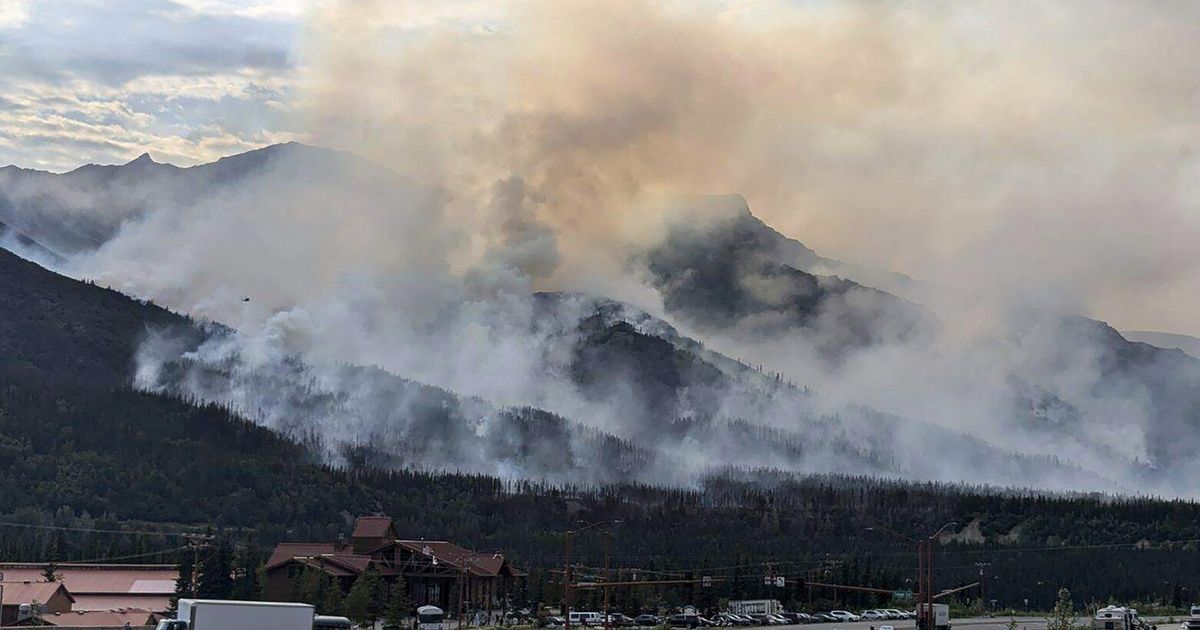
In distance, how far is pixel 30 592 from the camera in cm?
16125

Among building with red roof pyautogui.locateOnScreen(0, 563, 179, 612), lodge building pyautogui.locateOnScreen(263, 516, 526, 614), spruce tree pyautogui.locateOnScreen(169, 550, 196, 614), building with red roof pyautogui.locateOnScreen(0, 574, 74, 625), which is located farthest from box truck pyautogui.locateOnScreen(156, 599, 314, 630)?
lodge building pyautogui.locateOnScreen(263, 516, 526, 614)

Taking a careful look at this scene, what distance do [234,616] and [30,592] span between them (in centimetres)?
8455

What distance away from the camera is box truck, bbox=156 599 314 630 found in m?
86.4

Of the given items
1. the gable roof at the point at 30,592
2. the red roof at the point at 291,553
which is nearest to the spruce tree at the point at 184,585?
the gable roof at the point at 30,592

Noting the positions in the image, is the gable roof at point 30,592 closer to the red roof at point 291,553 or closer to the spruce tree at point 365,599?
the red roof at point 291,553

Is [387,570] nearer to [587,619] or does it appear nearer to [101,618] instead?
[587,619]

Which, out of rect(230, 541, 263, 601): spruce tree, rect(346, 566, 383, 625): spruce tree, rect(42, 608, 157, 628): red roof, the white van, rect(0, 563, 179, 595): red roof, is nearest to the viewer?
rect(42, 608, 157, 628): red roof

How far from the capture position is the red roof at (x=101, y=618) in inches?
5924

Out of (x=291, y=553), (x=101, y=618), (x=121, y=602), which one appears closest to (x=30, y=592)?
(x=101, y=618)

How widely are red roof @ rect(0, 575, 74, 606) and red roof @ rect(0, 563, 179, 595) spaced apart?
939cm

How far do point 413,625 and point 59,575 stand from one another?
134 ft

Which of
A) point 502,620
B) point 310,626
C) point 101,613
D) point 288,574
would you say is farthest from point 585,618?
point 310,626

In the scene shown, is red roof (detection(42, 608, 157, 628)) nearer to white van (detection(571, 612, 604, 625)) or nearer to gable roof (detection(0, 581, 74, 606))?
gable roof (detection(0, 581, 74, 606))

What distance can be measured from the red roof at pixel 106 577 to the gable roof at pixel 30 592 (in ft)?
30.8
